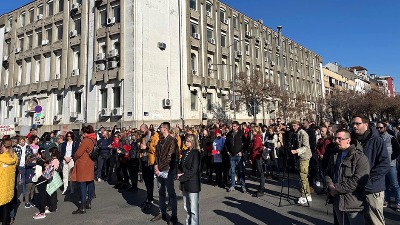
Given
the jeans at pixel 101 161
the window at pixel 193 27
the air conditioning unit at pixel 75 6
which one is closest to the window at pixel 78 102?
the air conditioning unit at pixel 75 6

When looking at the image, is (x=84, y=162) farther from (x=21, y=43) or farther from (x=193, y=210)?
(x=21, y=43)

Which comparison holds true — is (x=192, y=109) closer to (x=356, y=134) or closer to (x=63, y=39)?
(x=63, y=39)

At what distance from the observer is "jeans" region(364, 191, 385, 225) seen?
3.87m

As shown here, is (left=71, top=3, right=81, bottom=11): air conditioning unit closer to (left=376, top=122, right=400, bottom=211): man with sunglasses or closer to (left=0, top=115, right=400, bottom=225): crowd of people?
(left=0, top=115, right=400, bottom=225): crowd of people

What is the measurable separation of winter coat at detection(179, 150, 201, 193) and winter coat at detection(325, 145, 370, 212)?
2.59 m

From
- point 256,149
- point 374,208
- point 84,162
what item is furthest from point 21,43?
point 374,208

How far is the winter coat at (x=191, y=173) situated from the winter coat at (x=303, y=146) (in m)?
3.10

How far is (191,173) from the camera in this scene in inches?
217

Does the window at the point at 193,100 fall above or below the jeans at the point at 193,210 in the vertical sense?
above

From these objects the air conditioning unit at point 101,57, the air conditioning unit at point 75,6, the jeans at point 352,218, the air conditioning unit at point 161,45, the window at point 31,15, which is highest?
the window at point 31,15

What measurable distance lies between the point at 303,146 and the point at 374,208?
379cm

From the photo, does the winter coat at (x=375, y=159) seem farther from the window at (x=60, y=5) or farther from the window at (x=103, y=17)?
the window at (x=60, y=5)

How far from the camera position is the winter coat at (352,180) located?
3.65m

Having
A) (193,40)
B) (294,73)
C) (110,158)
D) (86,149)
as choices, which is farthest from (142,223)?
(294,73)
